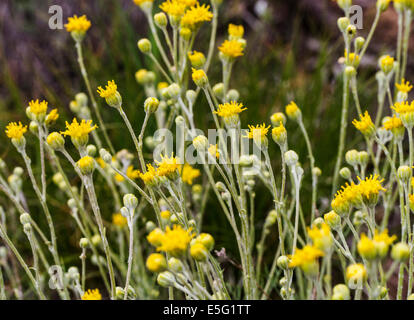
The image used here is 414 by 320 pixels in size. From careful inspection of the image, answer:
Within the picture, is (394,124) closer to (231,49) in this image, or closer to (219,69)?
(231,49)

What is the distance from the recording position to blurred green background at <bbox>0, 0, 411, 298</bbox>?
1799 millimetres

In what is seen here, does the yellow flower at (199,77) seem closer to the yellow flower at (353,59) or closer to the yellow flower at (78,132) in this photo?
the yellow flower at (78,132)

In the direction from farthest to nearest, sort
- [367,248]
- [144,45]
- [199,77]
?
1. [144,45]
2. [199,77]
3. [367,248]

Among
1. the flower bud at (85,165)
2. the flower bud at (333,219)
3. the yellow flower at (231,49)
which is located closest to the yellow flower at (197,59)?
the yellow flower at (231,49)

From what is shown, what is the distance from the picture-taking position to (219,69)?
2.15 meters

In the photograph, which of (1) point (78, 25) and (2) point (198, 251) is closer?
(2) point (198, 251)

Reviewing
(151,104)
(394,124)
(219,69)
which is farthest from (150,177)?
(219,69)

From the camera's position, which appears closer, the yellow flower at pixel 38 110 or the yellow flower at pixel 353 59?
the yellow flower at pixel 38 110

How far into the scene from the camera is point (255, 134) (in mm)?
968

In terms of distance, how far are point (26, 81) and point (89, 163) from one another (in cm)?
202

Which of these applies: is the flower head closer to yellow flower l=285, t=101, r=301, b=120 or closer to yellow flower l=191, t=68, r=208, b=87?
yellow flower l=191, t=68, r=208, b=87

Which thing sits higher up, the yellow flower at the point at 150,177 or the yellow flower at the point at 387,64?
the yellow flower at the point at 387,64

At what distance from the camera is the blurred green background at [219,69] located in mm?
1799
